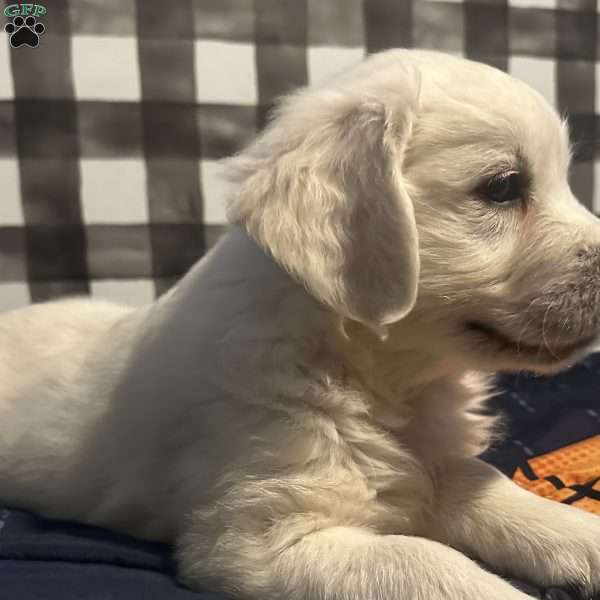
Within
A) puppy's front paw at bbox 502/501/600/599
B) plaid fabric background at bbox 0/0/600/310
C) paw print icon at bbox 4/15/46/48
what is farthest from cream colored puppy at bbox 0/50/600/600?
paw print icon at bbox 4/15/46/48

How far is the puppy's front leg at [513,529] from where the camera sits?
121 cm

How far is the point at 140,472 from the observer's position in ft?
4.51

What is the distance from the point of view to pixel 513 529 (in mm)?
1281

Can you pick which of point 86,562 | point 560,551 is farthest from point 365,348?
point 86,562

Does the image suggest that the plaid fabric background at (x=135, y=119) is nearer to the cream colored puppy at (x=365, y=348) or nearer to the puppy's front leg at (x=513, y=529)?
the cream colored puppy at (x=365, y=348)

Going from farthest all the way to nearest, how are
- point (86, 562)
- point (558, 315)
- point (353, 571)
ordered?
point (86, 562), point (558, 315), point (353, 571)

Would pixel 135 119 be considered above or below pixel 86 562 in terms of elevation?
above

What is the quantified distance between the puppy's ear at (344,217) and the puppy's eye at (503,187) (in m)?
0.16

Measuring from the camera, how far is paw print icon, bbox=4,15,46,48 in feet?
8.38

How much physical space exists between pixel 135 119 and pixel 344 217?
1.71 metres

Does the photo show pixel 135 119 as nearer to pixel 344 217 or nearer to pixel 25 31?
pixel 25 31

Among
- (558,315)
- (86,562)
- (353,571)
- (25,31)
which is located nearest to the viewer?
(353,571)

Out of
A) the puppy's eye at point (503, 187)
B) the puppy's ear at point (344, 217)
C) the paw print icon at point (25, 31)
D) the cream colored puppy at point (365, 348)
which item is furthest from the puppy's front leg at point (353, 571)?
the paw print icon at point (25, 31)

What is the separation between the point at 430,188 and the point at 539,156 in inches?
7.9
